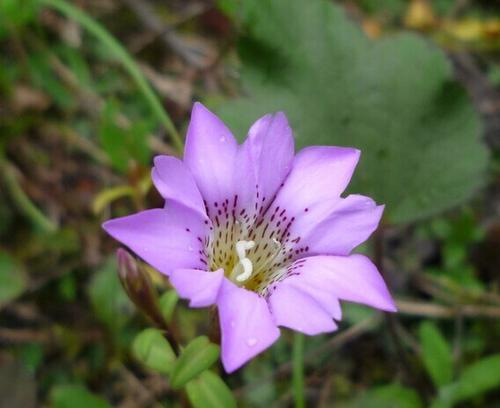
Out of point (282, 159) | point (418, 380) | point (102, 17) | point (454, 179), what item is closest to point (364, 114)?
point (454, 179)

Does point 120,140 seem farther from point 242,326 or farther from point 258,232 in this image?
point 242,326

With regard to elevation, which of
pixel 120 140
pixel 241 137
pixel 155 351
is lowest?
pixel 155 351

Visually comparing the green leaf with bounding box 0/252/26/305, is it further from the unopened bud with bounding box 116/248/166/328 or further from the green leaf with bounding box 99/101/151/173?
the unopened bud with bounding box 116/248/166/328

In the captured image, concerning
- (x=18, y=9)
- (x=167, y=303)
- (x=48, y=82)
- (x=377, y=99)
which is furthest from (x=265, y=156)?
(x=48, y=82)

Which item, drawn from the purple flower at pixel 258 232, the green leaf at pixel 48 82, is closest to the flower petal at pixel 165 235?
the purple flower at pixel 258 232

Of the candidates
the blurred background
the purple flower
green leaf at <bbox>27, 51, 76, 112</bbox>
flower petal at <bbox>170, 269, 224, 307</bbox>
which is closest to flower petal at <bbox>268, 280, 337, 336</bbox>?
the purple flower

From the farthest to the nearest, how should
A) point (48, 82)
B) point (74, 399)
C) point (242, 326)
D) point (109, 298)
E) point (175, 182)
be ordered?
point (48, 82) → point (109, 298) → point (74, 399) → point (175, 182) → point (242, 326)
